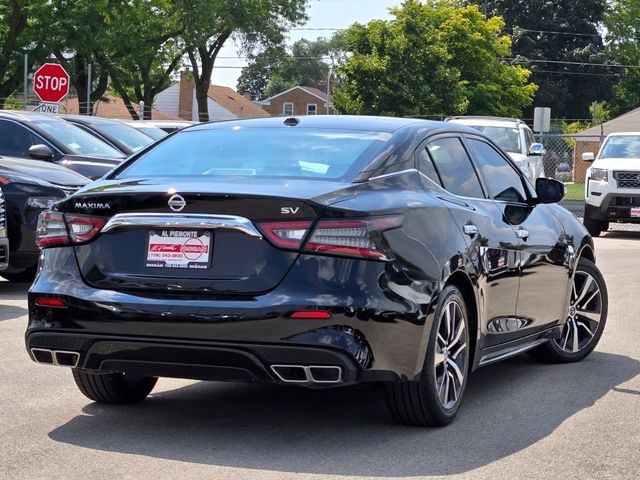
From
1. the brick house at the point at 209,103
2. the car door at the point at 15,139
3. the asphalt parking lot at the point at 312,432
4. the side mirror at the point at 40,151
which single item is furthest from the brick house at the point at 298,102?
the asphalt parking lot at the point at 312,432

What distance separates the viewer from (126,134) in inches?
700

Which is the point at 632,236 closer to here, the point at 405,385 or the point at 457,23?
the point at 405,385

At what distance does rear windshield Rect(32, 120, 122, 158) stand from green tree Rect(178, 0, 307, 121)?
130 ft

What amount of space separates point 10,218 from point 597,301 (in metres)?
5.77

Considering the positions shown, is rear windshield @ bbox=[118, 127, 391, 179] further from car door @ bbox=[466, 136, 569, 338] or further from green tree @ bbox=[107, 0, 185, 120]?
green tree @ bbox=[107, 0, 185, 120]

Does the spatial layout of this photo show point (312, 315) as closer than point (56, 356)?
Yes

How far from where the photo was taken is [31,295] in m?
6.06

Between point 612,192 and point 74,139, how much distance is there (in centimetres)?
1012

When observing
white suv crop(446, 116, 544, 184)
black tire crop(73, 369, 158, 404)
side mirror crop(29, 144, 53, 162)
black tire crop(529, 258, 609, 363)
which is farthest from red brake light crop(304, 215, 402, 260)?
white suv crop(446, 116, 544, 184)

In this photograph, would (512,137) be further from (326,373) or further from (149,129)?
(326,373)

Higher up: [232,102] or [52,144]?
[52,144]

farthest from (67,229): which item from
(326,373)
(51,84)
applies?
(51,84)

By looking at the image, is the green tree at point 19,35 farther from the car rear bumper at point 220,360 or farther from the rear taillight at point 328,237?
the rear taillight at point 328,237

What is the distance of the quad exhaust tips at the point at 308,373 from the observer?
18.3 ft
